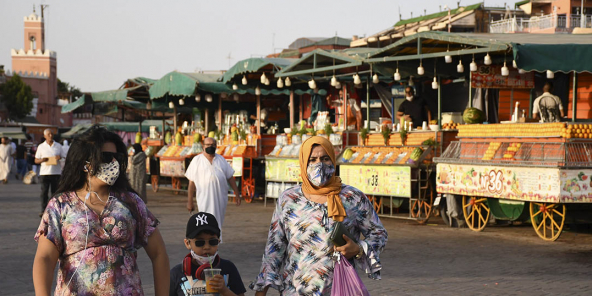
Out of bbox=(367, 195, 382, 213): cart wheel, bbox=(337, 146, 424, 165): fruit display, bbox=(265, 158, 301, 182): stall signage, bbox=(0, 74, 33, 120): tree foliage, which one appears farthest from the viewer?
bbox=(0, 74, 33, 120): tree foliage

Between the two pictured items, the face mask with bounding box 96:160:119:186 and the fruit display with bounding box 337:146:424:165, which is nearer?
the face mask with bounding box 96:160:119:186

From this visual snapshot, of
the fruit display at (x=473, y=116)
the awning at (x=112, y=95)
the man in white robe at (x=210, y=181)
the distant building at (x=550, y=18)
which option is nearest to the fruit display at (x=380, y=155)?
the fruit display at (x=473, y=116)

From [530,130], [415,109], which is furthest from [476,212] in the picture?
[415,109]

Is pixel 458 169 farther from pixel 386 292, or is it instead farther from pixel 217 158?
pixel 386 292

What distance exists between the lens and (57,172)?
15609 millimetres

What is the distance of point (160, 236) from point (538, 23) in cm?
5954

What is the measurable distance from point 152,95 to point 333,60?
890 centimetres

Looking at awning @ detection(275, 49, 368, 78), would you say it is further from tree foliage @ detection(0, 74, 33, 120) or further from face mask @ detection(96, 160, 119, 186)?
tree foliage @ detection(0, 74, 33, 120)

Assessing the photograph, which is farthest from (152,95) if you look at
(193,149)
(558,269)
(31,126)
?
(31,126)

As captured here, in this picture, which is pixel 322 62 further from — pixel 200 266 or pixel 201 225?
pixel 200 266

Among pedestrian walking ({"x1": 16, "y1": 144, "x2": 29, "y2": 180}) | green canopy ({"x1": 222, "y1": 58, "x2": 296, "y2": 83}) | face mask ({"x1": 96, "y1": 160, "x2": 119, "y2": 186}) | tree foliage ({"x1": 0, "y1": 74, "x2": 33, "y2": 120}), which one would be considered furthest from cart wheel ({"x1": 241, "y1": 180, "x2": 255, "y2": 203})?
tree foliage ({"x1": 0, "y1": 74, "x2": 33, "y2": 120})

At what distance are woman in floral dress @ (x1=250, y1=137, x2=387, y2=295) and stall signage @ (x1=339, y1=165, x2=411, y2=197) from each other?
1046cm

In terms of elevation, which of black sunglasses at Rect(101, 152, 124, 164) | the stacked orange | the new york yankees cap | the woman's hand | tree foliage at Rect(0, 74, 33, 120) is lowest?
the woman's hand

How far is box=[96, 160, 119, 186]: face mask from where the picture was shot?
402 cm
